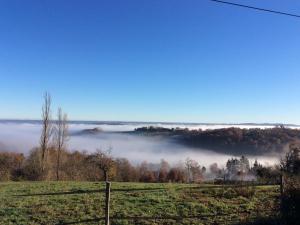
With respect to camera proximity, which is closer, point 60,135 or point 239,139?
point 60,135

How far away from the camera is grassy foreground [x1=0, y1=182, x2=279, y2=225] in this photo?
1261cm

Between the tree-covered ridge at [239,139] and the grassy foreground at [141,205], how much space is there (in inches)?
2830

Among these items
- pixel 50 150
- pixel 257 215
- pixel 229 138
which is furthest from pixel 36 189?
pixel 229 138

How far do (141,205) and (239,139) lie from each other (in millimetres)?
121599

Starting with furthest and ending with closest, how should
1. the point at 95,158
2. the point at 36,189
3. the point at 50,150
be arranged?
1. the point at 95,158
2. the point at 50,150
3. the point at 36,189

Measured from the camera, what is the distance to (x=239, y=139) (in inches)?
5217

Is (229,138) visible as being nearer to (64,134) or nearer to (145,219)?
(64,134)

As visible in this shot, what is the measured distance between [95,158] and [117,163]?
4.78 m

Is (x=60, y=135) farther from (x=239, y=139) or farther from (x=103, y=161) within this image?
(x=239, y=139)

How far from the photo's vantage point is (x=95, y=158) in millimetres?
68500

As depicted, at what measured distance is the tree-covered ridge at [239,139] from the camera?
326 feet

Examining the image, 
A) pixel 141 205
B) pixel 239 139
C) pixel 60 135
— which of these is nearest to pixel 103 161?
pixel 60 135

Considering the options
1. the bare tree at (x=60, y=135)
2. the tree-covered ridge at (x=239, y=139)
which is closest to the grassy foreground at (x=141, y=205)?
the bare tree at (x=60, y=135)

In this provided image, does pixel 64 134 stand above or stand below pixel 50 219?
above
